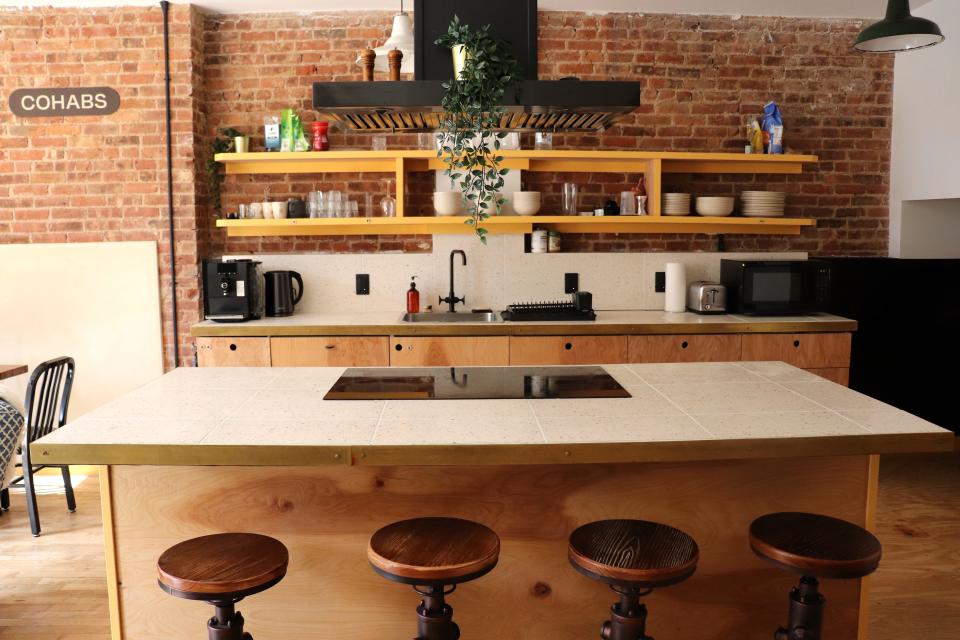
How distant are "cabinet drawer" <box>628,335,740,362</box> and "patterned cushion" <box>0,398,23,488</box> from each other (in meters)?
3.14

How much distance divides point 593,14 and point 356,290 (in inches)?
93.6

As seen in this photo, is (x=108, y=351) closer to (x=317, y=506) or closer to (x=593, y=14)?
(x=317, y=506)

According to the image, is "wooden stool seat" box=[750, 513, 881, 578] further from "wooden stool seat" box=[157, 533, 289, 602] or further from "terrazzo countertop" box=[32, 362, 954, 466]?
"wooden stool seat" box=[157, 533, 289, 602]

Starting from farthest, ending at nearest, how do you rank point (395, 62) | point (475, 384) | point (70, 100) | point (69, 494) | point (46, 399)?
point (70, 100) < point (69, 494) < point (46, 399) < point (395, 62) < point (475, 384)

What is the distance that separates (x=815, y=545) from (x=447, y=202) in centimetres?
322

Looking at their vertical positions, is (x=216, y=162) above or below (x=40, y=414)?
above

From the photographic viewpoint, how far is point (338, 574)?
238 centimetres

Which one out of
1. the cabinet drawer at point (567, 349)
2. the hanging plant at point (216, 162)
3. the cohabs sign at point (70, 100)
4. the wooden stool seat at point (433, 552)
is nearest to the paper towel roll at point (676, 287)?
the cabinet drawer at point (567, 349)

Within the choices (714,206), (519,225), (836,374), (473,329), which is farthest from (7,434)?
(836,374)

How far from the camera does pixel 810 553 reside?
1.97 metres

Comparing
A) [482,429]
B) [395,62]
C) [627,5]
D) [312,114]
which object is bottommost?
[482,429]

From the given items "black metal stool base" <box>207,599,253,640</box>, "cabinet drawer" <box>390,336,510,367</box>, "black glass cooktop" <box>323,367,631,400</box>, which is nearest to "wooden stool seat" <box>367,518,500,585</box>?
"black metal stool base" <box>207,599,253,640</box>

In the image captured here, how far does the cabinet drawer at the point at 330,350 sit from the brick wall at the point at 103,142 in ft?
2.99

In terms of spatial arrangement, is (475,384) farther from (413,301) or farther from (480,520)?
(413,301)
